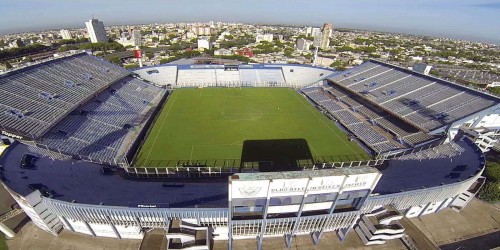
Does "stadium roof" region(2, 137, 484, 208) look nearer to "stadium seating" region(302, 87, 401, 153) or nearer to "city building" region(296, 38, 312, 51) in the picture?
"stadium seating" region(302, 87, 401, 153)

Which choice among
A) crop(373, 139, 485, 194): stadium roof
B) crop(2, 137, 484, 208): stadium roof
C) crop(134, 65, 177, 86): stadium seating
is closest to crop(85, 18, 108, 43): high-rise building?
crop(134, 65, 177, 86): stadium seating

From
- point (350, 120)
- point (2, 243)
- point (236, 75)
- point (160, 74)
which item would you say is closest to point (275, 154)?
point (350, 120)

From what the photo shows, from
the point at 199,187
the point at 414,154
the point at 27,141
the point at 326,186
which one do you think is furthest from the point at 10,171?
the point at 414,154

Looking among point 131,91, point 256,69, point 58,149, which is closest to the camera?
point 58,149

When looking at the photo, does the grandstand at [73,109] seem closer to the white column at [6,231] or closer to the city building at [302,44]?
the white column at [6,231]

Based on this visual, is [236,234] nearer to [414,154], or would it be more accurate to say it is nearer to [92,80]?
[414,154]

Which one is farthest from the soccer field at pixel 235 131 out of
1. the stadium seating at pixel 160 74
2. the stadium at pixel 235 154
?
the stadium seating at pixel 160 74

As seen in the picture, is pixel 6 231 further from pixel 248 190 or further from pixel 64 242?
pixel 248 190
